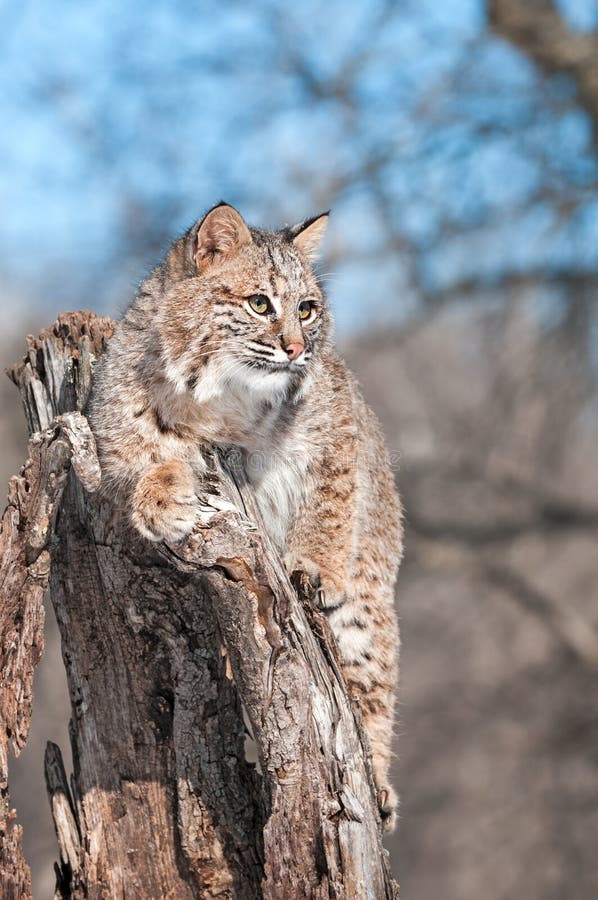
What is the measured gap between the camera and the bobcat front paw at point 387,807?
3.89 m

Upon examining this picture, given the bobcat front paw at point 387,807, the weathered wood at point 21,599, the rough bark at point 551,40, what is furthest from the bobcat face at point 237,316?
the rough bark at point 551,40

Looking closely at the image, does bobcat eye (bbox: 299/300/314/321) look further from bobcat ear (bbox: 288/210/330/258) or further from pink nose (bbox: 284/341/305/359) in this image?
bobcat ear (bbox: 288/210/330/258)

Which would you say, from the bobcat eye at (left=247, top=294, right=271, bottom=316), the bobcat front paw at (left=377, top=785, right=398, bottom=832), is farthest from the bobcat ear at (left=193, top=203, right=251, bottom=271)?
the bobcat front paw at (left=377, top=785, right=398, bottom=832)

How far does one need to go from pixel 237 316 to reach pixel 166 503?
695mm

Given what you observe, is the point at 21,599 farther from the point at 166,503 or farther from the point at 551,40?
the point at 551,40

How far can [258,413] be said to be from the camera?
3.65 m

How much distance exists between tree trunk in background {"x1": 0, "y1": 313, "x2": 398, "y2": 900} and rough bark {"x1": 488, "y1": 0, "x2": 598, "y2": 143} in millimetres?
8180

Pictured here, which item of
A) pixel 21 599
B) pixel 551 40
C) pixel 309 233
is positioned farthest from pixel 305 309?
pixel 551 40

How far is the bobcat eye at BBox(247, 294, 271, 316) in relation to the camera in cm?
Result: 351

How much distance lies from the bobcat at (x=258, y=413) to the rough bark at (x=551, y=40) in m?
7.28

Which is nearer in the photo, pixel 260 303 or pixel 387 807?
pixel 260 303

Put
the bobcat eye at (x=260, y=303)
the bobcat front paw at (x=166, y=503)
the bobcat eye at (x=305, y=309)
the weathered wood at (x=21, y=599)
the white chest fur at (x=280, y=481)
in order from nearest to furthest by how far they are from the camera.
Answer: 1. the bobcat front paw at (x=166, y=503)
2. the weathered wood at (x=21, y=599)
3. the bobcat eye at (x=260, y=303)
4. the bobcat eye at (x=305, y=309)
5. the white chest fur at (x=280, y=481)

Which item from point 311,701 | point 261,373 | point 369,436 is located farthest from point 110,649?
point 369,436

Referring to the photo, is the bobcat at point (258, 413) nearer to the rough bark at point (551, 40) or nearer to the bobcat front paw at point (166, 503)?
the bobcat front paw at point (166, 503)
